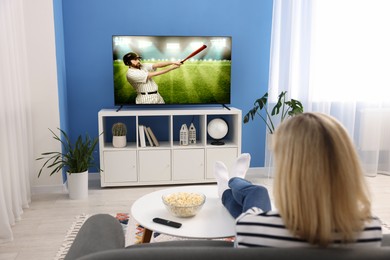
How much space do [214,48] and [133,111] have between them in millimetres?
999

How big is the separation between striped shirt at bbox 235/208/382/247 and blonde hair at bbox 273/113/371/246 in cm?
2

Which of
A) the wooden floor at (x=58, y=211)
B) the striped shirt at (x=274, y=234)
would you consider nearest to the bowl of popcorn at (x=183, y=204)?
the striped shirt at (x=274, y=234)

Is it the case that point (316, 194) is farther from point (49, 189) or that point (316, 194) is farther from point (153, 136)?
point (49, 189)

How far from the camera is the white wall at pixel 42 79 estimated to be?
3.24 m

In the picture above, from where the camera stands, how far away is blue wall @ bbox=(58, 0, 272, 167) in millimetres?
3678

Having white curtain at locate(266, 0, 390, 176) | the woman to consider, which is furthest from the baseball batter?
the woman

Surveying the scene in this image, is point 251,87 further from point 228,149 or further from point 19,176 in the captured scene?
point 19,176

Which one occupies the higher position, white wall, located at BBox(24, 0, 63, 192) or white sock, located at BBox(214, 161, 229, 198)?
white wall, located at BBox(24, 0, 63, 192)

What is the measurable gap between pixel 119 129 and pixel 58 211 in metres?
0.97

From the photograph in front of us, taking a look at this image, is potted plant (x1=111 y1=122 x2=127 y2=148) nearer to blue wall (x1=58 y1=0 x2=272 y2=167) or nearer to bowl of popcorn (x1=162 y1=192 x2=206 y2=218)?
blue wall (x1=58 y1=0 x2=272 y2=167)

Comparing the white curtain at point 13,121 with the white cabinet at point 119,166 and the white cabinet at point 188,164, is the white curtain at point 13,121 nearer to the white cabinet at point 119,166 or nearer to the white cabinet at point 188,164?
the white cabinet at point 119,166

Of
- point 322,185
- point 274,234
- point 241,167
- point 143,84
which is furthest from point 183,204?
point 143,84

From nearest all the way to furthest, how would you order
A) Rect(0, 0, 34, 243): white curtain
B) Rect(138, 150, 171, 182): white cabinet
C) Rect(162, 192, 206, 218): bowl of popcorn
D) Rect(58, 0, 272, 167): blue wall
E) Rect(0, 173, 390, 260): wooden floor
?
Rect(162, 192, 206, 218): bowl of popcorn < Rect(0, 173, 390, 260): wooden floor < Rect(0, 0, 34, 243): white curtain < Rect(138, 150, 171, 182): white cabinet < Rect(58, 0, 272, 167): blue wall

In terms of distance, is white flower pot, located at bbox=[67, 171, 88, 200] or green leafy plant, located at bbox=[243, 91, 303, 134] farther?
green leafy plant, located at bbox=[243, 91, 303, 134]
